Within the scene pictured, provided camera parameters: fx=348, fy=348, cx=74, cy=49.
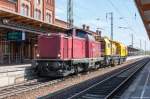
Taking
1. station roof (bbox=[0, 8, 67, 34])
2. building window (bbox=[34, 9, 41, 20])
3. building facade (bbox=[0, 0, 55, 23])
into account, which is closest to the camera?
station roof (bbox=[0, 8, 67, 34])

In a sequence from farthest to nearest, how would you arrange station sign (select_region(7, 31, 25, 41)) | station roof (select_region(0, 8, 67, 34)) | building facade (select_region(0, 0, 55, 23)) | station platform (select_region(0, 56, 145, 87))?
building facade (select_region(0, 0, 55, 23)) < station sign (select_region(7, 31, 25, 41)) < station roof (select_region(0, 8, 67, 34)) < station platform (select_region(0, 56, 145, 87))

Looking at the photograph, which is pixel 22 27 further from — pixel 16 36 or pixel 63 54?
pixel 63 54

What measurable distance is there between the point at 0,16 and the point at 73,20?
957 inches

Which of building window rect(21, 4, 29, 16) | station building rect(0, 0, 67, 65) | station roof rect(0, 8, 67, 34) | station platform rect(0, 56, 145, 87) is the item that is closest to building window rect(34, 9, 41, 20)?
station building rect(0, 0, 67, 65)

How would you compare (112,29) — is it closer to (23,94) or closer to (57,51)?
(57,51)

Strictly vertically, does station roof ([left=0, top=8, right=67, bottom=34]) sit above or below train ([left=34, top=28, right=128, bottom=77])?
above

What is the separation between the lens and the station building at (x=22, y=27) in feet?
97.7

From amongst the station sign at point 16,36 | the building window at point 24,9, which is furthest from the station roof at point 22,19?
the building window at point 24,9

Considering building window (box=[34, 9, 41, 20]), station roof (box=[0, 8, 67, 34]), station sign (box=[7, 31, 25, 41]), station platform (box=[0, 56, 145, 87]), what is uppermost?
building window (box=[34, 9, 41, 20])

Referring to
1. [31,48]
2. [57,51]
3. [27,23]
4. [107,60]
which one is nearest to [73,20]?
[31,48]

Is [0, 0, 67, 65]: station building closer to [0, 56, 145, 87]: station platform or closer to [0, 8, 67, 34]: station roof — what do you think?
[0, 8, 67, 34]: station roof

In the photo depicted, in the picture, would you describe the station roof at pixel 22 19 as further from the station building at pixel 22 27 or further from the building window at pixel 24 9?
the building window at pixel 24 9

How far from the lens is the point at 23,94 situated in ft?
54.1

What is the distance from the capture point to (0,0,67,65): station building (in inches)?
1172
